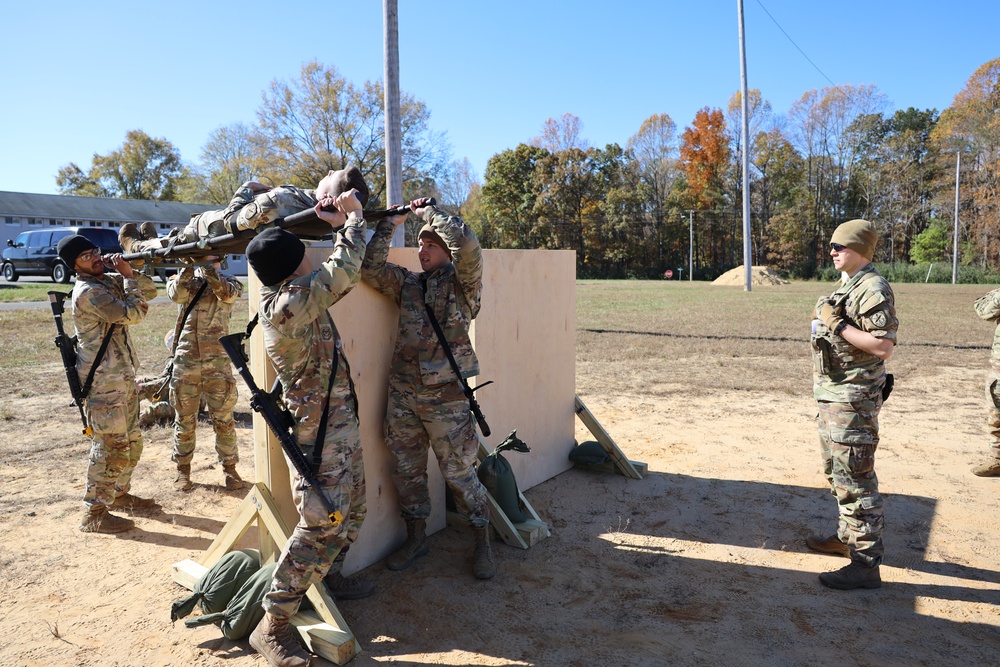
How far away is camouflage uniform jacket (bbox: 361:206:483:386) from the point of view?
397cm

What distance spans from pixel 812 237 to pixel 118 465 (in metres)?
58.9

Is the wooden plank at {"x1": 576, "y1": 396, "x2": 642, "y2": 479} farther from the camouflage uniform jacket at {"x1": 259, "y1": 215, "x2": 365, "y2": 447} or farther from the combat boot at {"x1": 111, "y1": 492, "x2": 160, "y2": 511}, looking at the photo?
the combat boot at {"x1": 111, "y1": 492, "x2": 160, "y2": 511}

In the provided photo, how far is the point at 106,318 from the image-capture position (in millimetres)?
4863

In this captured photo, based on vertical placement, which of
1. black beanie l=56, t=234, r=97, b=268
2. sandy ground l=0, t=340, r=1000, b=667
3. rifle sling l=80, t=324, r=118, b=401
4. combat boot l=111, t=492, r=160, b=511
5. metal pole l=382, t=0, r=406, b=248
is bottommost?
sandy ground l=0, t=340, r=1000, b=667

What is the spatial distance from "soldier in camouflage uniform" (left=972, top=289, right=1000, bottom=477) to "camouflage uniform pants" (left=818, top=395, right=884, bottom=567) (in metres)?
2.83

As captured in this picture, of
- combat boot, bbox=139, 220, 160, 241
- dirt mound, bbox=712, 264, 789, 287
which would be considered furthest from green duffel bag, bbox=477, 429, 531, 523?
dirt mound, bbox=712, 264, 789, 287

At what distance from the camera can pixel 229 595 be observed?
363cm

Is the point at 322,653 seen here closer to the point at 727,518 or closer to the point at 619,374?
the point at 727,518

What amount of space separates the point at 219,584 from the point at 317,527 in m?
0.91

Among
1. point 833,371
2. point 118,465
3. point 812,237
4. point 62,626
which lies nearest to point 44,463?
point 118,465

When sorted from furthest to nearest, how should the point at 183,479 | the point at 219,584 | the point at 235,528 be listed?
the point at 183,479, the point at 235,528, the point at 219,584

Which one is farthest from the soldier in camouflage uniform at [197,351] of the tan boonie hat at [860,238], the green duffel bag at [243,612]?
the tan boonie hat at [860,238]

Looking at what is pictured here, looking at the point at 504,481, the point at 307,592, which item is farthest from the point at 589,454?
the point at 307,592

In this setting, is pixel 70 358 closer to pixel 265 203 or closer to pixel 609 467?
pixel 265 203
